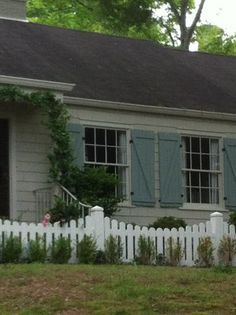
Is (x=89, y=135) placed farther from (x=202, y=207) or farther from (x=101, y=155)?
(x=202, y=207)

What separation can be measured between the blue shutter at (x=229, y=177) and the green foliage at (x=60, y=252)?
737 centimetres

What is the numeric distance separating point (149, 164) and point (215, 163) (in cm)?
190

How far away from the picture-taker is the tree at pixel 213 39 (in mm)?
39344

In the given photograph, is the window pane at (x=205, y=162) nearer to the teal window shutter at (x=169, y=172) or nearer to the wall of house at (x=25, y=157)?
the teal window shutter at (x=169, y=172)

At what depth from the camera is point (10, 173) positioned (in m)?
18.6

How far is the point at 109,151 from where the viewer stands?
2031cm

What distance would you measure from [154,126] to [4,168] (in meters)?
3.84

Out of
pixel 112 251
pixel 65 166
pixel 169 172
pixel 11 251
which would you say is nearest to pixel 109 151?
pixel 169 172

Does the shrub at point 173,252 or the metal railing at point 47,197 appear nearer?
the shrub at point 173,252

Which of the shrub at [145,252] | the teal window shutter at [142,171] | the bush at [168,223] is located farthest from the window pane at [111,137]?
the shrub at [145,252]

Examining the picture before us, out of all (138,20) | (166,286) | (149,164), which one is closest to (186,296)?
(166,286)

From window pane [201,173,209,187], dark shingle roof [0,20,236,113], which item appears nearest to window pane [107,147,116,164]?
dark shingle roof [0,20,236,113]

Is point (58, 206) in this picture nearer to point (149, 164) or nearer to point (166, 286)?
point (149, 164)

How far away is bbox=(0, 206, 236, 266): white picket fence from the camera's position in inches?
586
